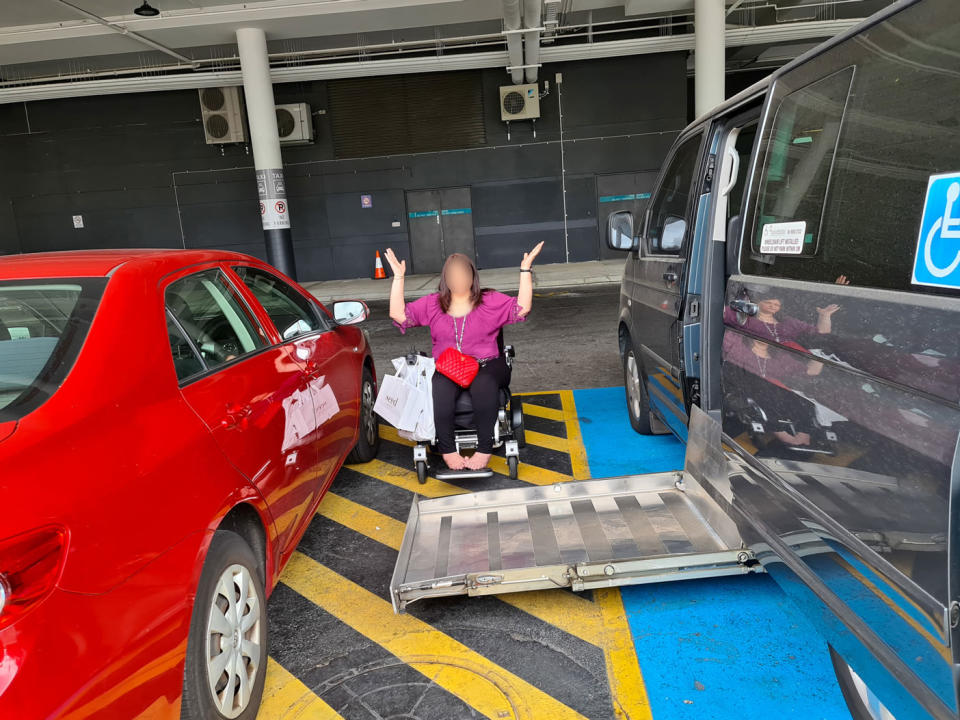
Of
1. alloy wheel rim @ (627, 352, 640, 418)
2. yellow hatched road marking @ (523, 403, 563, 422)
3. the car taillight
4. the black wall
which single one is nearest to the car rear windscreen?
the car taillight

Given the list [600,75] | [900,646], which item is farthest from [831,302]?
[600,75]

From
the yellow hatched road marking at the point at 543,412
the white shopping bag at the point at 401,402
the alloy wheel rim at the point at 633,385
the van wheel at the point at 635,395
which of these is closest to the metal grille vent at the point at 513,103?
the yellow hatched road marking at the point at 543,412

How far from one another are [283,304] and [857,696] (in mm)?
3022

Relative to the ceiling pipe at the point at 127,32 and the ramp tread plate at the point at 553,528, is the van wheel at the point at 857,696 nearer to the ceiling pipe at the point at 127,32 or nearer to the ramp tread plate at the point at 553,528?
the ramp tread plate at the point at 553,528

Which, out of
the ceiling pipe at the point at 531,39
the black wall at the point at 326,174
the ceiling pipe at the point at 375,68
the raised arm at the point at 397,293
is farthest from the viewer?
the black wall at the point at 326,174

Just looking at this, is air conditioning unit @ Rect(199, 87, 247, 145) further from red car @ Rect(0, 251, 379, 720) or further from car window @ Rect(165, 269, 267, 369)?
car window @ Rect(165, 269, 267, 369)

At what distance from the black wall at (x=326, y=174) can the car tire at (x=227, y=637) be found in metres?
16.9

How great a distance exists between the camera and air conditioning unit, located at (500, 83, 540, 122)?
1706 cm

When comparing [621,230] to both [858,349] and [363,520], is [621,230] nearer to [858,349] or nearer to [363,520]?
[363,520]

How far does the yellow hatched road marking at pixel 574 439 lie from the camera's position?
15.1 feet

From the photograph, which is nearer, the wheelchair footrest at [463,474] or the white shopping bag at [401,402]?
the wheelchair footrest at [463,474]

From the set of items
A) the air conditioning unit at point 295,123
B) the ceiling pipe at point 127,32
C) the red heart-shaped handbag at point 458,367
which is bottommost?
the red heart-shaped handbag at point 458,367

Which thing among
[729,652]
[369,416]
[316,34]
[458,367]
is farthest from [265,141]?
[729,652]

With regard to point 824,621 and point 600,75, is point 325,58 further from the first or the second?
point 824,621
